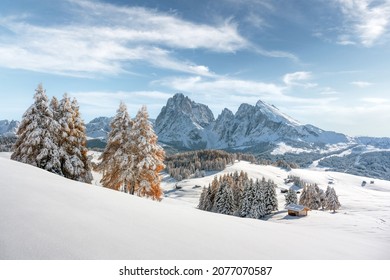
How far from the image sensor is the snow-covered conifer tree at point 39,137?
27028 mm

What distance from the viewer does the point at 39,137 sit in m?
27.2

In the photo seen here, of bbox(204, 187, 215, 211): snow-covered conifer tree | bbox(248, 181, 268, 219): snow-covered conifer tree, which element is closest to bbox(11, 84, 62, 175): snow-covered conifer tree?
bbox(248, 181, 268, 219): snow-covered conifer tree

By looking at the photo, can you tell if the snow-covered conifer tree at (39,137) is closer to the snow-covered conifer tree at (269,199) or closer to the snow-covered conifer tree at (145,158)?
the snow-covered conifer tree at (145,158)

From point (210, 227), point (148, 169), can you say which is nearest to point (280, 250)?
point (210, 227)

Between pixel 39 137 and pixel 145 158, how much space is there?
10591mm

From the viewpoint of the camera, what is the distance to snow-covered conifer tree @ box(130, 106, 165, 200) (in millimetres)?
27719

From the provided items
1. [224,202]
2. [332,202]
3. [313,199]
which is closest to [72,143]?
[224,202]

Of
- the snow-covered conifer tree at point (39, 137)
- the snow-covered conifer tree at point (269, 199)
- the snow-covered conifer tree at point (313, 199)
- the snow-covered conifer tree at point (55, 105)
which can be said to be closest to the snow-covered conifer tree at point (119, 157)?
the snow-covered conifer tree at point (39, 137)
